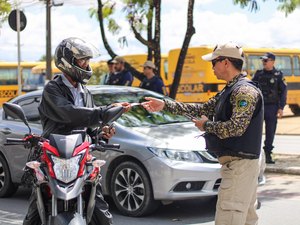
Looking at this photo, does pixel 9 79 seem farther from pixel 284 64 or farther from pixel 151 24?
pixel 151 24

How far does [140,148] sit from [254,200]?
8.09ft

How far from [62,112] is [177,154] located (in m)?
2.91

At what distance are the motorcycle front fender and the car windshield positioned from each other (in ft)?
11.8

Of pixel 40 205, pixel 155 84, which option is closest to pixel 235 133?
pixel 40 205

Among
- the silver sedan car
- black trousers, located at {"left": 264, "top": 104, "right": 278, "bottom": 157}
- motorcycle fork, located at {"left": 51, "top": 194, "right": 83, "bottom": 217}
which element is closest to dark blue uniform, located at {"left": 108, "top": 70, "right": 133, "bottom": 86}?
black trousers, located at {"left": 264, "top": 104, "right": 278, "bottom": 157}

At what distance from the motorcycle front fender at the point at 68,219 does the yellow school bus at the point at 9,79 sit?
3026 cm

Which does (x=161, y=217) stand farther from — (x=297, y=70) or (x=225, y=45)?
(x=297, y=70)

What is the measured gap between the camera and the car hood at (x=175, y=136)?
6.99m

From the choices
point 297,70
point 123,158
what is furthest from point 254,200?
point 297,70

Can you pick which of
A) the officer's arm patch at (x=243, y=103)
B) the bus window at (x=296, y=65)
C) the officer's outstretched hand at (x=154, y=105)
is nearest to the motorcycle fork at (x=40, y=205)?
the officer's outstretched hand at (x=154, y=105)

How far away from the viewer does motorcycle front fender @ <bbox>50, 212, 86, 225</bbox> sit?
381 centimetres

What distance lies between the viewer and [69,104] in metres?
4.19

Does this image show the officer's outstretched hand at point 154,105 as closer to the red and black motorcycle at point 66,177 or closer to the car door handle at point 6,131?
the red and black motorcycle at point 66,177

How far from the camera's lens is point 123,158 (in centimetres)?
719
